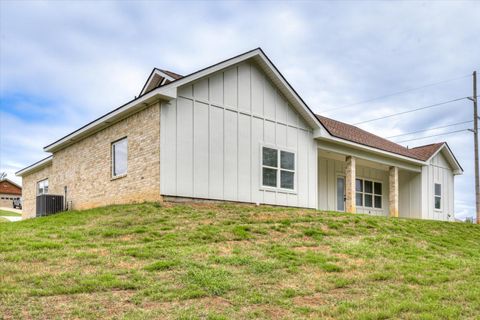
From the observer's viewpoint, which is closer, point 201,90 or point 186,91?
point 186,91

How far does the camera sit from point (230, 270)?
7.49 metres

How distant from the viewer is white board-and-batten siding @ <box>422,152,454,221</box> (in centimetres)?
2464

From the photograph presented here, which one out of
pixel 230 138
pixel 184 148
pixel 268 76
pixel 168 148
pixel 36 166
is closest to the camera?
pixel 168 148

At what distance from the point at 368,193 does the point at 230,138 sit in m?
11.6

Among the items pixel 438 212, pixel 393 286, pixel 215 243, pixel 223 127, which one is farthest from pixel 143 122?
pixel 438 212

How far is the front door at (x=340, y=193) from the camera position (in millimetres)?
22477

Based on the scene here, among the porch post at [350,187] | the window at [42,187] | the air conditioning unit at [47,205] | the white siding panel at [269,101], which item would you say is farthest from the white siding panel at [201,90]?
the window at [42,187]

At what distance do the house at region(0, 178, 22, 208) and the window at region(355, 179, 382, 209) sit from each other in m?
39.9

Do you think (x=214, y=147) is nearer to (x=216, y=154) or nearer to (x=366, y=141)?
(x=216, y=154)

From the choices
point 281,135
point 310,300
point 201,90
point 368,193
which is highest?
point 201,90

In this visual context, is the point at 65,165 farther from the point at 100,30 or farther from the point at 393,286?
the point at 393,286

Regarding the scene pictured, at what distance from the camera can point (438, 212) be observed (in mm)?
25594

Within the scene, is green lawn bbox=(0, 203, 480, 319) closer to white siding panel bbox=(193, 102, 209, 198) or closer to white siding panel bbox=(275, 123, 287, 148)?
white siding panel bbox=(193, 102, 209, 198)

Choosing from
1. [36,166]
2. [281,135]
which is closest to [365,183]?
[281,135]
